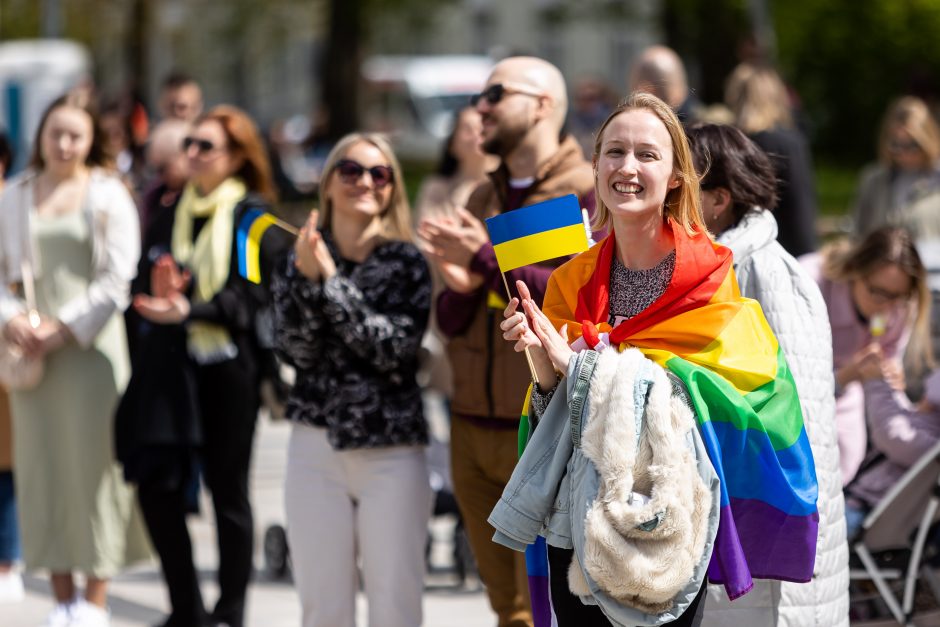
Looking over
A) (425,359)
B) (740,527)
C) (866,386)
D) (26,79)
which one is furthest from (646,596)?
(26,79)

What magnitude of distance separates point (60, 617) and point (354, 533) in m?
1.95

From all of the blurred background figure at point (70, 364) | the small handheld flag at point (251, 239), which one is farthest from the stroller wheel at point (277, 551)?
the small handheld flag at point (251, 239)

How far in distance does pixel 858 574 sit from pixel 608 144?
8.05ft

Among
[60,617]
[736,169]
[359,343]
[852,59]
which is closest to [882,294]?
[736,169]

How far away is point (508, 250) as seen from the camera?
4.32 m

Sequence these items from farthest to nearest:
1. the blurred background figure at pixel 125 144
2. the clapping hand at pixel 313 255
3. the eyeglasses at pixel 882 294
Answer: the blurred background figure at pixel 125 144, the eyeglasses at pixel 882 294, the clapping hand at pixel 313 255

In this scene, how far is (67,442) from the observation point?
6.83 metres

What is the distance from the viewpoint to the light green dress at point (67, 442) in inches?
267

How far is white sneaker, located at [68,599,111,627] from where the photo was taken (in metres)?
6.73

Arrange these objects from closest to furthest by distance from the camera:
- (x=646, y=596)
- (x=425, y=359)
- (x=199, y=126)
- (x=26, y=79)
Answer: (x=646, y=596) → (x=425, y=359) → (x=199, y=126) → (x=26, y=79)

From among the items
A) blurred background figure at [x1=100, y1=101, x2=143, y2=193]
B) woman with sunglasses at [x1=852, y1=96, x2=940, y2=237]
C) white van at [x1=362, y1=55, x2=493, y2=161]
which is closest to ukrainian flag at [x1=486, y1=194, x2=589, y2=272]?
woman with sunglasses at [x1=852, y1=96, x2=940, y2=237]

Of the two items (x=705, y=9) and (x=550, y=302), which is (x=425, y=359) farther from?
(x=705, y=9)

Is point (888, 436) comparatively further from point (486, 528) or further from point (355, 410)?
point (355, 410)

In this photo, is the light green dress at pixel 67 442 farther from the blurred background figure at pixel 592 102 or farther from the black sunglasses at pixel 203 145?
the blurred background figure at pixel 592 102
